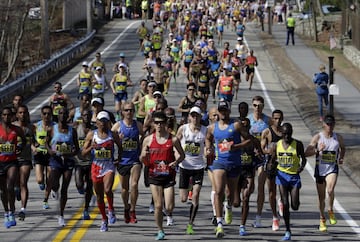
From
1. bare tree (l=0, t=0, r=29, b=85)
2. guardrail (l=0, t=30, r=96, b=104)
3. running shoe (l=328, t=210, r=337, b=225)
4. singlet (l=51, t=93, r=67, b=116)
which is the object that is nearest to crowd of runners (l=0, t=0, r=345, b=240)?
running shoe (l=328, t=210, r=337, b=225)

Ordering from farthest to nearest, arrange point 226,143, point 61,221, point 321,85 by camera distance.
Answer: point 321,85 → point 61,221 → point 226,143

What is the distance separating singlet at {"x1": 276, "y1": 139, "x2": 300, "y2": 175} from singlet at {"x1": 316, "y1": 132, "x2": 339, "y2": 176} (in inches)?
31.6

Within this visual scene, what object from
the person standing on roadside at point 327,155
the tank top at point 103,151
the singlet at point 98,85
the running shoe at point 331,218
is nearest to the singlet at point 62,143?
the tank top at point 103,151

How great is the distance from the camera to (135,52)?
178 ft

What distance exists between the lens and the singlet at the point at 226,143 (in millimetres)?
14852

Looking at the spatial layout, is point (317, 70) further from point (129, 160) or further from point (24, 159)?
point (129, 160)

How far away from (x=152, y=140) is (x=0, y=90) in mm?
19774

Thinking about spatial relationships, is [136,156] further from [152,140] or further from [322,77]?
[322,77]

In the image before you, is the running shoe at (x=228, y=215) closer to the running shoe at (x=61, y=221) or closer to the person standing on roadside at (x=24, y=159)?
the running shoe at (x=61, y=221)

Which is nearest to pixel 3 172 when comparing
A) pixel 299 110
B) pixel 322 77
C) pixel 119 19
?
pixel 322 77

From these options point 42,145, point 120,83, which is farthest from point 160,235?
point 120,83

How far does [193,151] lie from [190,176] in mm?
407

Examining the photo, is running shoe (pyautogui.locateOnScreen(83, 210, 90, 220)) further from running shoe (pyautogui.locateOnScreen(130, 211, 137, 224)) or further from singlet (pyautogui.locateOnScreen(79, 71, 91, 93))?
singlet (pyautogui.locateOnScreen(79, 71, 91, 93))

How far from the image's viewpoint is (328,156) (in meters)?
15.7
